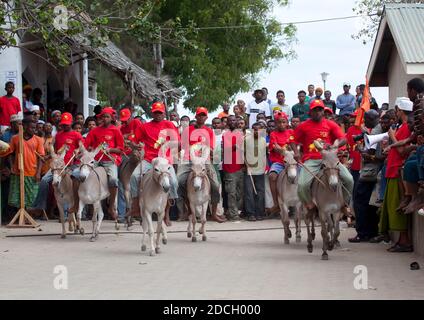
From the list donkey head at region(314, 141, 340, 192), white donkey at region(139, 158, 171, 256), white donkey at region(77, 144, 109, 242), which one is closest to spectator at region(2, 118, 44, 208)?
white donkey at region(77, 144, 109, 242)

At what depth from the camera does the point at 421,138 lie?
12.0m

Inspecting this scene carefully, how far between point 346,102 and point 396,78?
452 cm

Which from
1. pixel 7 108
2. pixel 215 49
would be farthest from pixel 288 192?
pixel 215 49

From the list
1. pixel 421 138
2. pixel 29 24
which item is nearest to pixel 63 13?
pixel 29 24

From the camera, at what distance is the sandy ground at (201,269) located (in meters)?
10.4

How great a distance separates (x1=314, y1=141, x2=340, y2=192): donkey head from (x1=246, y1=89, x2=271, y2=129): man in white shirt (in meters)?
11.1

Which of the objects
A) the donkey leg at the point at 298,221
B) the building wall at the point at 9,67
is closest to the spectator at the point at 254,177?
the donkey leg at the point at 298,221

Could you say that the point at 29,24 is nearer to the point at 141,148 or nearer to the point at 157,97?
the point at 141,148

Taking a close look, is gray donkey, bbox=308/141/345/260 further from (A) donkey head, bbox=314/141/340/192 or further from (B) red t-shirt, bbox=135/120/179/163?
(B) red t-shirt, bbox=135/120/179/163

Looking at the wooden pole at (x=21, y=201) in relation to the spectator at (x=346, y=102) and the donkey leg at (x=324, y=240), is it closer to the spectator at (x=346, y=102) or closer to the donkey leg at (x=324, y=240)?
the donkey leg at (x=324, y=240)

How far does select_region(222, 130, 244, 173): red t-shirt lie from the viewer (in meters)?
22.0

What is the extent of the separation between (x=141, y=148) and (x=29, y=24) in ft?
13.3

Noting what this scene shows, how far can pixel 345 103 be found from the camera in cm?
2636
